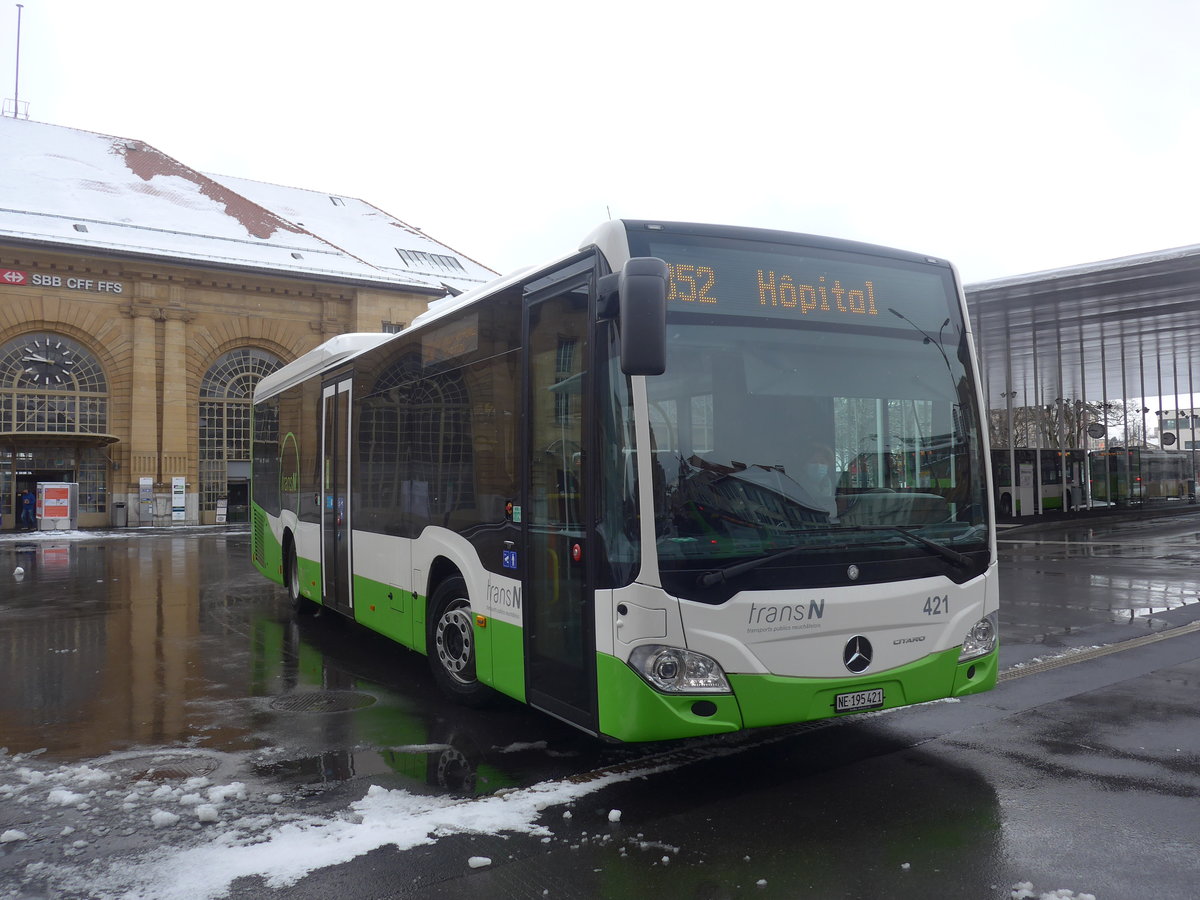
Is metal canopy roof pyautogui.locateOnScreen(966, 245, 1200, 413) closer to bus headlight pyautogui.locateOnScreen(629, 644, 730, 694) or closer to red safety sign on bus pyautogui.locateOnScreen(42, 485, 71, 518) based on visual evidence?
bus headlight pyautogui.locateOnScreen(629, 644, 730, 694)

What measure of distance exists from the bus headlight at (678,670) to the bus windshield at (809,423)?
33cm

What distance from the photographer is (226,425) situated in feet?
131

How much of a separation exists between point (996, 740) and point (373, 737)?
160 inches

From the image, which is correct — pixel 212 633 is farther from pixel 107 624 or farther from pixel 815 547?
pixel 815 547

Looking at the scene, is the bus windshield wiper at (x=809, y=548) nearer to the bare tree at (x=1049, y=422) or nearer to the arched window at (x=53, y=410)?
the arched window at (x=53, y=410)

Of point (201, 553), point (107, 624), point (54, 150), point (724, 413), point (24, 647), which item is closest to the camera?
point (724, 413)

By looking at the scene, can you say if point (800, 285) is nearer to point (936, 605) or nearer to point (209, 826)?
point (936, 605)

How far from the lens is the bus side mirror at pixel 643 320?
14.6ft

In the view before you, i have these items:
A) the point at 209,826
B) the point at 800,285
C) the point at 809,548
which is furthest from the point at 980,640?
the point at 209,826

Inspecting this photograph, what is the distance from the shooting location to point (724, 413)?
493cm

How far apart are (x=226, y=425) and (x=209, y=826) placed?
37926mm

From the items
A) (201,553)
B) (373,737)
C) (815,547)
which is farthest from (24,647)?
(201,553)

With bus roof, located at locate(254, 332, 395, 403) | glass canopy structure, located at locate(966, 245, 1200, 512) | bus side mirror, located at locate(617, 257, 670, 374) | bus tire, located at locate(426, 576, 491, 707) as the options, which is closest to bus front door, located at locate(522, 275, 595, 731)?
bus side mirror, located at locate(617, 257, 670, 374)

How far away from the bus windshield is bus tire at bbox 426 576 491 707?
2.45 metres
